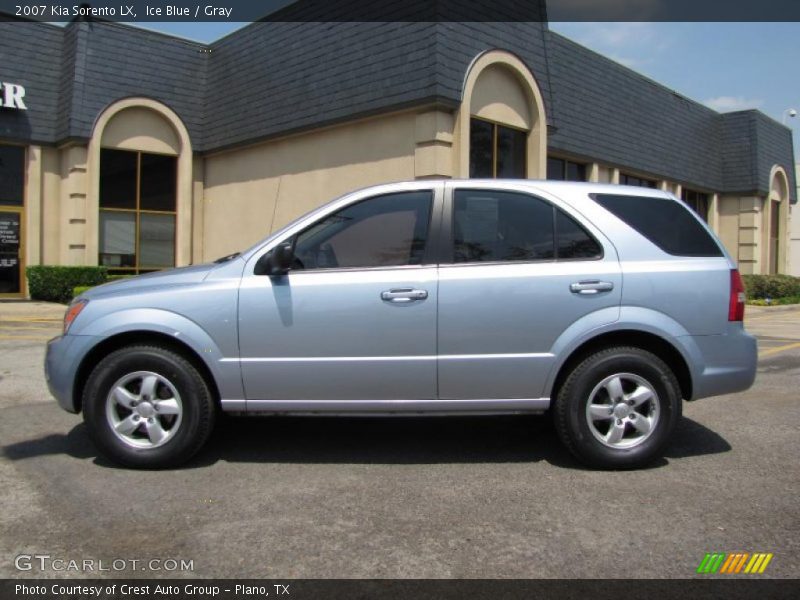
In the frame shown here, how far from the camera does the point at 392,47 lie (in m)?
13.1

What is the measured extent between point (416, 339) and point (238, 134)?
1408 cm

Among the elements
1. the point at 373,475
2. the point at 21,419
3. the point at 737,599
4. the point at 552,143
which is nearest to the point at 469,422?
the point at 373,475

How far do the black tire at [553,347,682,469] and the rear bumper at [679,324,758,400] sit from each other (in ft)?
0.70

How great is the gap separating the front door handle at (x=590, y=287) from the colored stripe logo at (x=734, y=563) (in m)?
1.80

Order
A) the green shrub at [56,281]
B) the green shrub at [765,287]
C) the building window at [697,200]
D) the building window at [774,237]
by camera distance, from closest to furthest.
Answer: the green shrub at [56,281], the green shrub at [765,287], the building window at [697,200], the building window at [774,237]

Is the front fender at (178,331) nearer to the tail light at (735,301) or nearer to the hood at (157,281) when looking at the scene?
the hood at (157,281)

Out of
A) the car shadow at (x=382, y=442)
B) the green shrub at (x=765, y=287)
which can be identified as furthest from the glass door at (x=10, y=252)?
the green shrub at (x=765, y=287)

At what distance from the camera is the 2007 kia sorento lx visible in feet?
14.8

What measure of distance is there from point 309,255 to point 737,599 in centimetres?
318

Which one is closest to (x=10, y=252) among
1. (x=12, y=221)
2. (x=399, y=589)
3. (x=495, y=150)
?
(x=12, y=221)

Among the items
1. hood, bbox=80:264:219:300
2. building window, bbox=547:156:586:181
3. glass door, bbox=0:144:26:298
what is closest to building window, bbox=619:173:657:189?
building window, bbox=547:156:586:181

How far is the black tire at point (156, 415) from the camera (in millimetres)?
4496

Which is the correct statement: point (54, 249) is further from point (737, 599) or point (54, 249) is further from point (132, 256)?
point (737, 599)

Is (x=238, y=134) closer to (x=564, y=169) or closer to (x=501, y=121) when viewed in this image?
(x=501, y=121)
